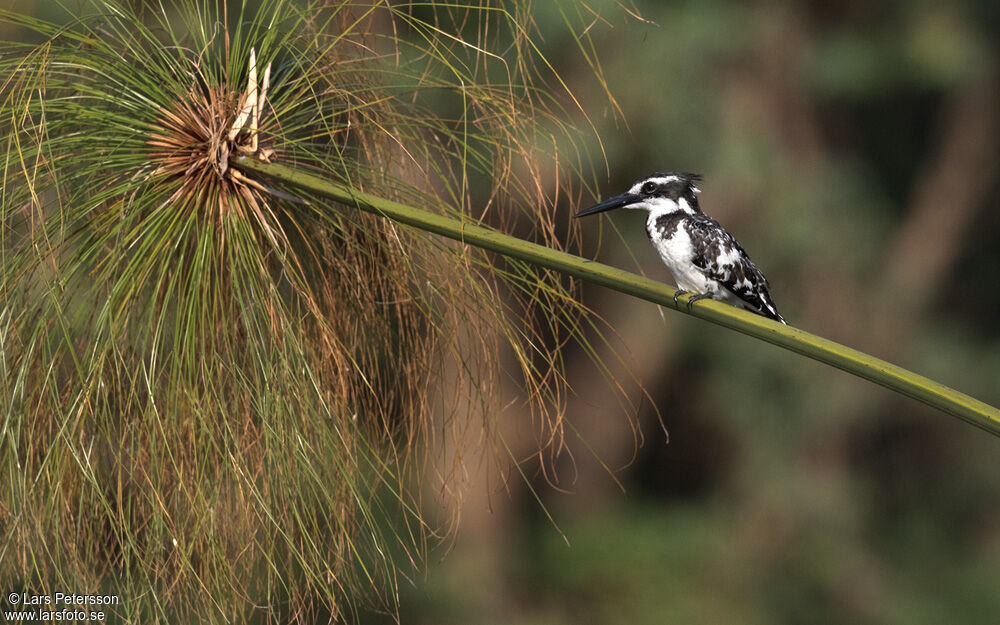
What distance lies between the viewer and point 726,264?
2748 millimetres

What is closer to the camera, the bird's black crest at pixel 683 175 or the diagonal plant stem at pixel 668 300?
the diagonal plant stem at pixel 668 300

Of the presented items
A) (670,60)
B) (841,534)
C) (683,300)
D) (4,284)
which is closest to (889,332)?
(841,534)

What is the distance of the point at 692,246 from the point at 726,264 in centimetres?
9

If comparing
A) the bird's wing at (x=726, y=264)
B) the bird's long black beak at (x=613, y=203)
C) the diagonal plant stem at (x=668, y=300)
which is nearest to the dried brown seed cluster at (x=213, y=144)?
the diagonal plant stem at (x=668, y=300)

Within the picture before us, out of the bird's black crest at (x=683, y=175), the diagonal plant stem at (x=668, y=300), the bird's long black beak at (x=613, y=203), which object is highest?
the bird's black crest at (x=683, y=175)

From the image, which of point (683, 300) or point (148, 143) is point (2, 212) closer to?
point (148, 143)

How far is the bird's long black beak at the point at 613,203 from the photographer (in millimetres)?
2517

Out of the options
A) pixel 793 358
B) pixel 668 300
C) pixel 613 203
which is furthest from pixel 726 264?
pixel 793 358

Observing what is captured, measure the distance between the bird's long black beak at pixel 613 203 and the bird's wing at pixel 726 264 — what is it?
0.50 ft

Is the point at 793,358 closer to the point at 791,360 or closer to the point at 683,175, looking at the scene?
the point at 791,360

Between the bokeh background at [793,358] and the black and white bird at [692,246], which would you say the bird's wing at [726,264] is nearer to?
the black and white bird at [692,246]

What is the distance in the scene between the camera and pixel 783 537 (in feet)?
27.6

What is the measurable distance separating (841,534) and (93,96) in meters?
7.25

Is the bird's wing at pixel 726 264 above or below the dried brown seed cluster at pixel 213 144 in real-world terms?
below
